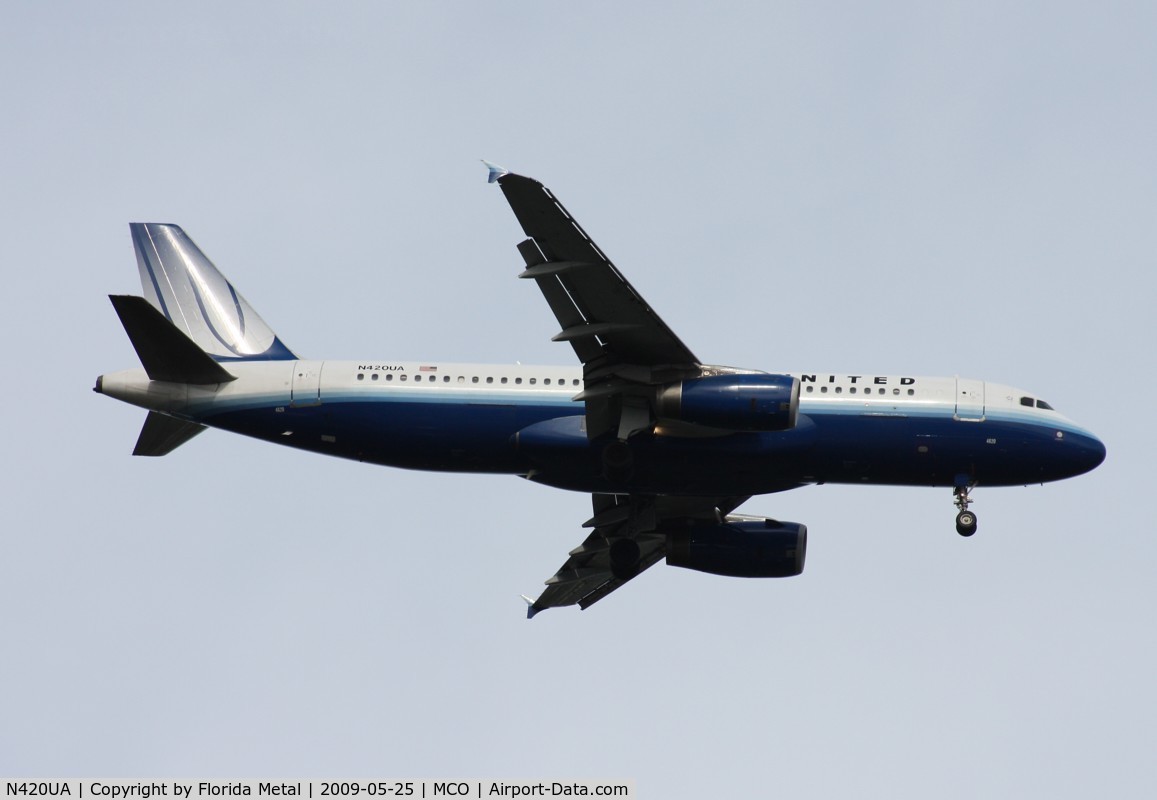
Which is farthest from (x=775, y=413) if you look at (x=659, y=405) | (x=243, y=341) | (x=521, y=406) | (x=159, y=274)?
(x=159, y=274)

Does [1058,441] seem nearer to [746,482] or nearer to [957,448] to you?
[957,448]

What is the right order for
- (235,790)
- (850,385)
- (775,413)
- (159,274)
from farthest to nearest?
(159,274)
(850,385)
(775,413)
(235,790)

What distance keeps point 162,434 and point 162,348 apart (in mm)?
3250

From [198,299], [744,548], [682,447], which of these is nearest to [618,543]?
[744,548]

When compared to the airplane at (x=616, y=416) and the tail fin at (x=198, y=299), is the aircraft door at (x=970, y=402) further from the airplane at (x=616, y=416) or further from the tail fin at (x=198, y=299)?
the tail fin at (x=198, y=299)

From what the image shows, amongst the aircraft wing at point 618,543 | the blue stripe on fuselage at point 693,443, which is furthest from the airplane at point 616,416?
the aircraft wing at point 618,543

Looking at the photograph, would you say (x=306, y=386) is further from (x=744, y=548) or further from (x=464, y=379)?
(x=744, y=548)

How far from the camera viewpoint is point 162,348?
51.8m

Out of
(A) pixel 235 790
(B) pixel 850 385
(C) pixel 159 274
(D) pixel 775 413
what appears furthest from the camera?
(C) pixel 159 274

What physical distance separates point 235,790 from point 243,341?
581 inches

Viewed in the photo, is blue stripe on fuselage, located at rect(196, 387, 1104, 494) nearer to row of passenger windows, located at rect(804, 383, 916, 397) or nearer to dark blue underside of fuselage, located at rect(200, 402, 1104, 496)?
dark blue underside of fuselage, located at rect(200, 402, 1104, 496)

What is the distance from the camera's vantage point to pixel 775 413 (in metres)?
48.6

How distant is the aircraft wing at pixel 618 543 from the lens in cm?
5697

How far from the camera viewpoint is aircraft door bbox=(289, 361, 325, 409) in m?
52.2
